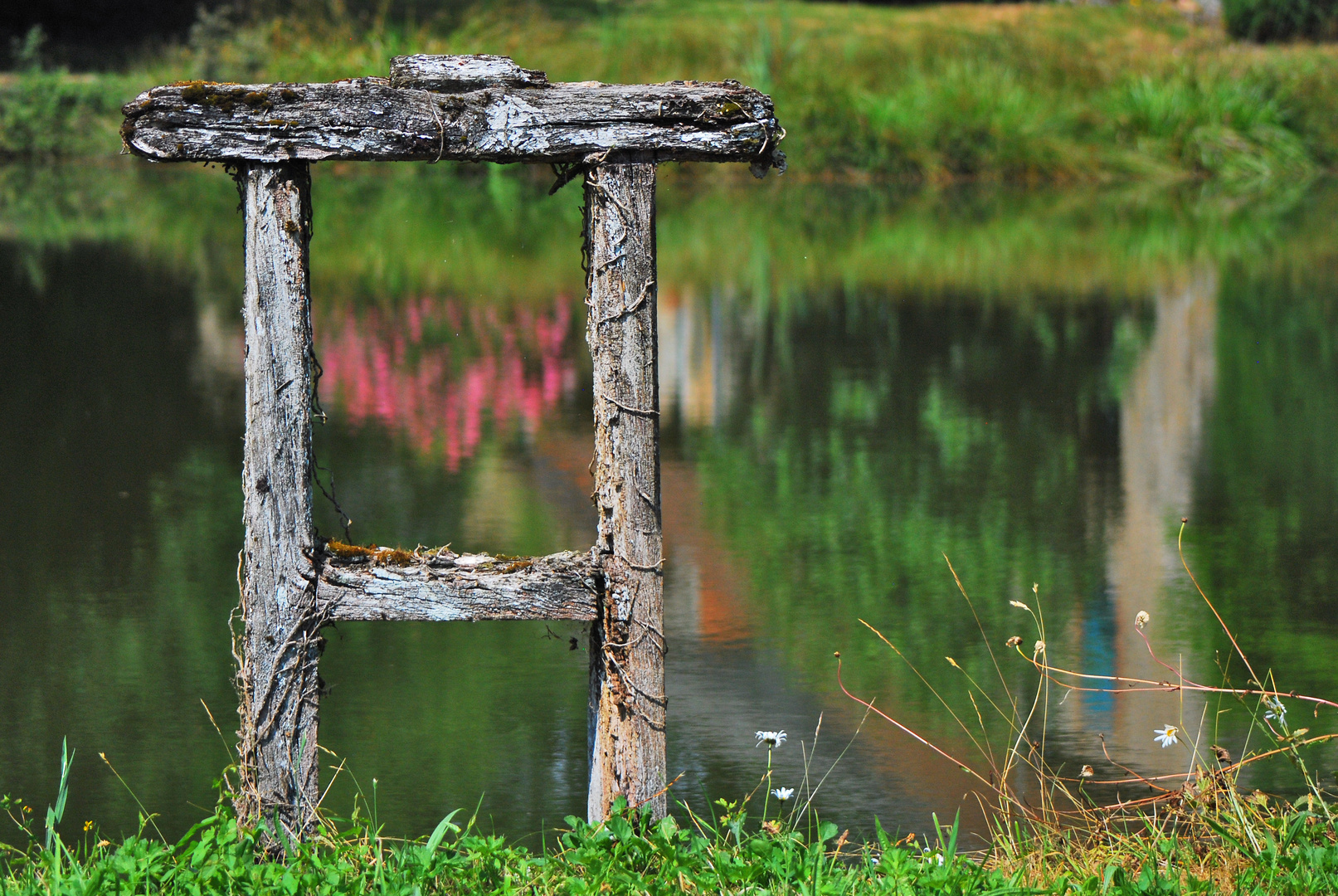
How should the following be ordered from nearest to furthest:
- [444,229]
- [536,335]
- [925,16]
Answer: [536,335], [444,229], [925,16]

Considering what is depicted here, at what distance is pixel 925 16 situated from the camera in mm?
28609

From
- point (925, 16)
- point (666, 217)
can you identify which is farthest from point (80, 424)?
point (925, 16)

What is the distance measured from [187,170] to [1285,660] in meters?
18.4

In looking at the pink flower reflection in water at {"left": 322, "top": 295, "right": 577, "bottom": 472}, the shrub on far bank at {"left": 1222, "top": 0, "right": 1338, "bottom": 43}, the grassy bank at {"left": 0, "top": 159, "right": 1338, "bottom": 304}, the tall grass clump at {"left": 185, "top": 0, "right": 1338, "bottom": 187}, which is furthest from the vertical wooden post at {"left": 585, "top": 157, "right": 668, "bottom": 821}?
the shrub on far bank at {"left": 1222, "top": 0, "right": 1338, "bottom": 43}

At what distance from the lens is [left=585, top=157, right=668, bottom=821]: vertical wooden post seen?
364cm

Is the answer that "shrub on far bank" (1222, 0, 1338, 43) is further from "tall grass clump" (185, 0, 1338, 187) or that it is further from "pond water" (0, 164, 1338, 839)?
"pond water" (0, 164, 1338, 839)

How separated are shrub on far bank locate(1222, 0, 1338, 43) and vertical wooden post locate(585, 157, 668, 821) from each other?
26.2 m

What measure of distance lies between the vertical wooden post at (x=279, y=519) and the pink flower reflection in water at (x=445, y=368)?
3969mm

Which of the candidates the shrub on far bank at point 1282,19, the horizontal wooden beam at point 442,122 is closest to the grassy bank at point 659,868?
the horizontal wooden beam at point 442,122

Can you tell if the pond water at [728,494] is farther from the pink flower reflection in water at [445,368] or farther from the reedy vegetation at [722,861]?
the reedy vegetation at [722,861]

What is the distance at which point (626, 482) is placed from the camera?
12.1 ft

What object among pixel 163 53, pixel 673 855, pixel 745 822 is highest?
pixel 163 53

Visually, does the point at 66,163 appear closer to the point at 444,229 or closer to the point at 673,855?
the point at 444,229

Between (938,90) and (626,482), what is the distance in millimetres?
17849
